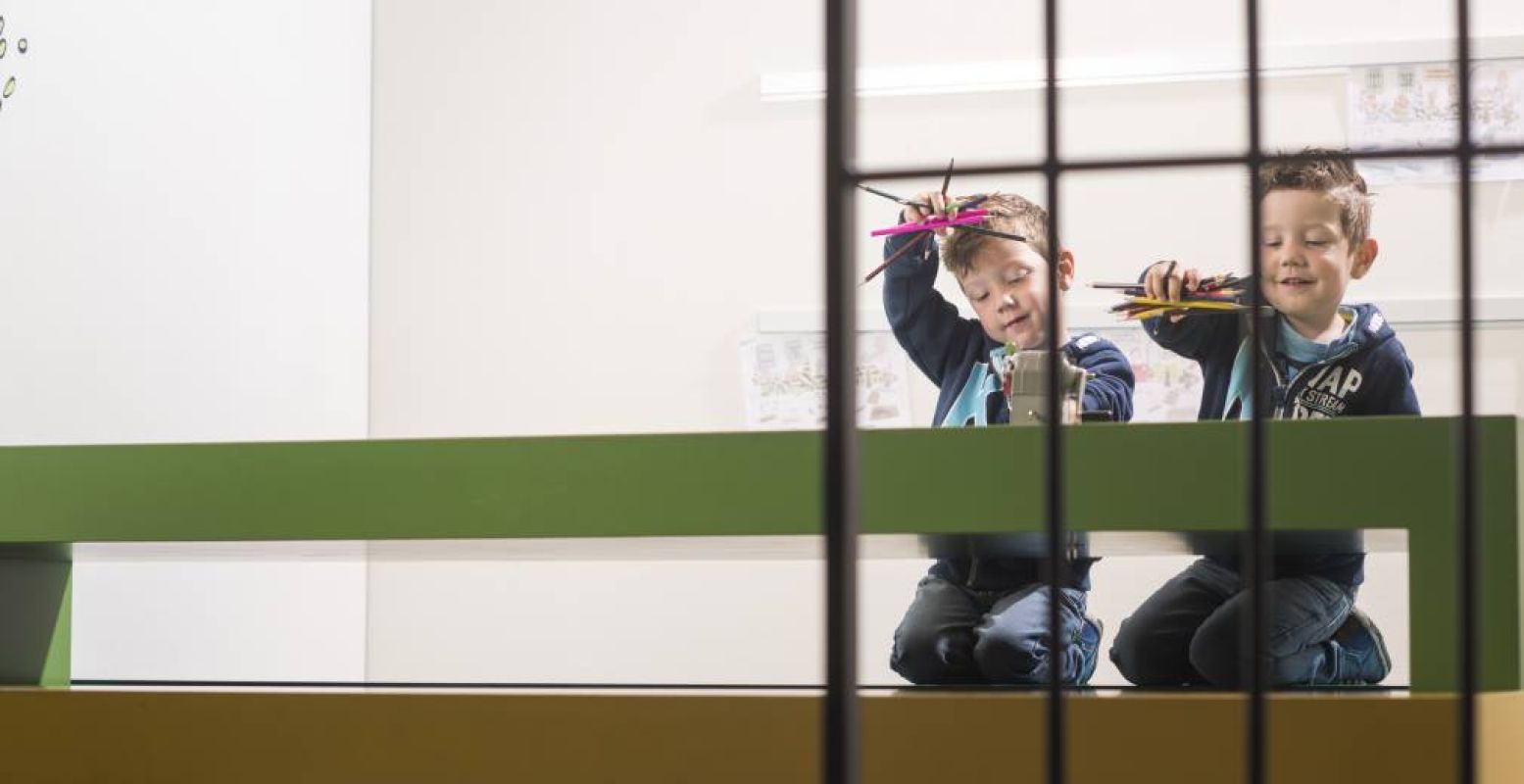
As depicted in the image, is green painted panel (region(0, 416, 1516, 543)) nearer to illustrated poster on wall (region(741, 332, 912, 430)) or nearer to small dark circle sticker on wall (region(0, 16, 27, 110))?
small dark circle sticker on wall (region(0, 16, 27, 110))

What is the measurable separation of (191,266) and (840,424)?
2.28 meters

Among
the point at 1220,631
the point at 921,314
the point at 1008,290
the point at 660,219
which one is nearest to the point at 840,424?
the point at 1220,631

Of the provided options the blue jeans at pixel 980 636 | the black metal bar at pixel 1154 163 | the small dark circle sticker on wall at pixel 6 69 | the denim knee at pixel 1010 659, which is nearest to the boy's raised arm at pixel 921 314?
the blue jeans at pixel 980 636

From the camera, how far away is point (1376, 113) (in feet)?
10.0

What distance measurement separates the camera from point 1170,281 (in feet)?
9.38

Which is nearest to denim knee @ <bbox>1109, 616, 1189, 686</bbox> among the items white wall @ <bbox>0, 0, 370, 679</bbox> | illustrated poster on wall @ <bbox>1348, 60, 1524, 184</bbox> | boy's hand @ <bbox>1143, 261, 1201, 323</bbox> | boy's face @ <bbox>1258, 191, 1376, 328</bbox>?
boy's face @ <bbox>1258, 191, 1376, 328</bbox>

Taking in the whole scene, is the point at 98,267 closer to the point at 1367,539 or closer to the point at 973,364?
the point at 973,364

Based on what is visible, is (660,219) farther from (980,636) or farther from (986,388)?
(980,636)

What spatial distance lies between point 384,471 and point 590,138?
80.0 inches

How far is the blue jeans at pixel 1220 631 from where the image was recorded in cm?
178

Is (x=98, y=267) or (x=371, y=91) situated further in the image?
(x=371, y=91)

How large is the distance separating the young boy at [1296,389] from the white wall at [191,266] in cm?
112

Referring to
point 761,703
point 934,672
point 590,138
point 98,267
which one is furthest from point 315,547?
point 590,138

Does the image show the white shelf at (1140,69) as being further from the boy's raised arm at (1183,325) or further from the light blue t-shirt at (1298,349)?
the light blue t-shirt at (1298,349)
